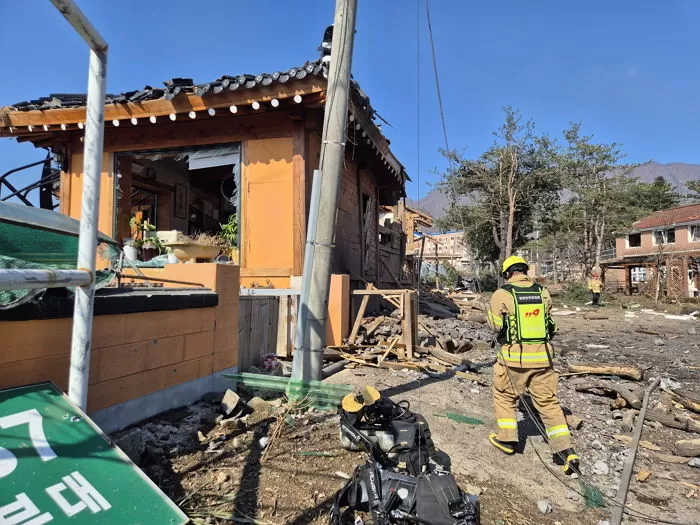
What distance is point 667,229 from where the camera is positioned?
3600 centimetres

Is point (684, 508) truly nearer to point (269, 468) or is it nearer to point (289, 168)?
point (269, 468)

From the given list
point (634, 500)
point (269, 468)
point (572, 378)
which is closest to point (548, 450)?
point (634, 500)

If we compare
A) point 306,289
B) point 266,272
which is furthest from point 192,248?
point 306,289

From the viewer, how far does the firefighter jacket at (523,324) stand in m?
4.12

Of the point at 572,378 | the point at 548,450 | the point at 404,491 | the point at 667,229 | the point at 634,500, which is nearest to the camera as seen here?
the point at 404,491

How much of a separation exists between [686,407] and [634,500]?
3.37 m

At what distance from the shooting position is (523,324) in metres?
4.18

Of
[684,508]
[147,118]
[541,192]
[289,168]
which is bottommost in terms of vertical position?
[684,508]

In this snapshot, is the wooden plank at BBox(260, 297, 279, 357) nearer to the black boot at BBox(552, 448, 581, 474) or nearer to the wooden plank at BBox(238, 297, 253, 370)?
the wooden plank at BBox(238, 297, 253, 370)

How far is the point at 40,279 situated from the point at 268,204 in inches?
226

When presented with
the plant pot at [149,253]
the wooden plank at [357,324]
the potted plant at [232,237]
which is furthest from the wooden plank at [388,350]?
the plant pot at [149,253]

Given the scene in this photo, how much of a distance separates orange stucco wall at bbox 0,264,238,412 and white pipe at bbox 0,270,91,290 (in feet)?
2.59

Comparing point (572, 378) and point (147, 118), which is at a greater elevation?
point (147, 118)

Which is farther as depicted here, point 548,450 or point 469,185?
point 469,185
